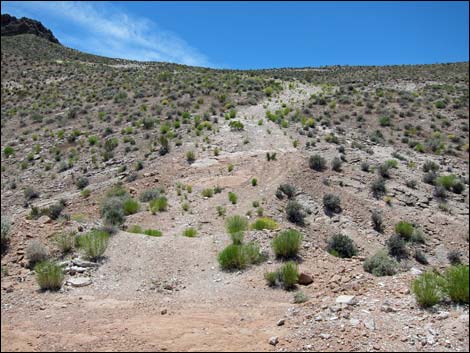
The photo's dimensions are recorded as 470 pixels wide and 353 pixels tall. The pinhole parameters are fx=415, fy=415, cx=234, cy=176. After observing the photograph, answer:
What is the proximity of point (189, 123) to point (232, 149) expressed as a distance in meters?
5.71

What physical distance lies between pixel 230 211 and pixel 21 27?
249ft

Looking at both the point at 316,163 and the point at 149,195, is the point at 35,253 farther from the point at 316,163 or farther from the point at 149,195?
the point at 316,163

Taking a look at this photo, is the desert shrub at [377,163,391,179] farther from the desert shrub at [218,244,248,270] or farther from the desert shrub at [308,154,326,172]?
the desert shrub at [218,244,248,270]

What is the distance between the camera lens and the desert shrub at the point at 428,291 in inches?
263

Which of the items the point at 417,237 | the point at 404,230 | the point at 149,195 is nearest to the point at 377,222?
the point at 404,230

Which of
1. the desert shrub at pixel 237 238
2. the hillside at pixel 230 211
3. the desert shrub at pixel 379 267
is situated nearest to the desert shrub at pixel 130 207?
the hillside at pixel 230 211

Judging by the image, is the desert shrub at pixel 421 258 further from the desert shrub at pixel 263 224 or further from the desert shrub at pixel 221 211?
the desert shrub at pixel 221 211

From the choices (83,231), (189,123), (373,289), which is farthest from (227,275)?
(189,123)

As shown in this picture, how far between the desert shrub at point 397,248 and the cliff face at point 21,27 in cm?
7851

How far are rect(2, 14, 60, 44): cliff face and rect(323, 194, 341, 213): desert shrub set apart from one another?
7558 cm

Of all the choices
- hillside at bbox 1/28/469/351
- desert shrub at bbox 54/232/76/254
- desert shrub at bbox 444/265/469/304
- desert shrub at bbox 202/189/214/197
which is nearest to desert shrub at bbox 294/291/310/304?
hillside at bbox 1/28/469/351

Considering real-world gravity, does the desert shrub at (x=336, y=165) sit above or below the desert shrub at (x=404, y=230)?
above

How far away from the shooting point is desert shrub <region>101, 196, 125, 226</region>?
13.4 meters

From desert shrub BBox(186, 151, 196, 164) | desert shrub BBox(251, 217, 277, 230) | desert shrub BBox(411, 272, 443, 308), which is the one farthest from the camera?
desert shrub BBox(186, 151, 196, 164)
